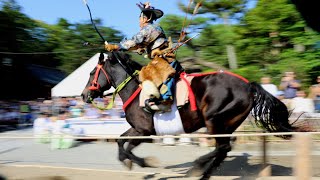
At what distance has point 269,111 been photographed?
5.33 meters

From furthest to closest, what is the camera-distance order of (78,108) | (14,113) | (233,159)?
(14,113), (78,108), (233,159)

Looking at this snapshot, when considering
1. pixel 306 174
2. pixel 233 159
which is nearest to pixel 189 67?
pixel 233 159

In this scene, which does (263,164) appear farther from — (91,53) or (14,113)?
(91,53)

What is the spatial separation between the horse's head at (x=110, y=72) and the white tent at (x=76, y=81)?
9.49 meters

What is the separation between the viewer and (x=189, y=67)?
53.3 feet

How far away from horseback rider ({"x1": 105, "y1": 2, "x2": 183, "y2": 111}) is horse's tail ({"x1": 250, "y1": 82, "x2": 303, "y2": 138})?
42.2 inches

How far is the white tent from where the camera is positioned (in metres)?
15.4

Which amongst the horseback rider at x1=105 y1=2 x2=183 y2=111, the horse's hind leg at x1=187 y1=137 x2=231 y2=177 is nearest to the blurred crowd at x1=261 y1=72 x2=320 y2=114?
the horse's hind leg at x1=187 y1=137 x2=231 y2=177

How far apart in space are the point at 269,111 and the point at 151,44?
5.81 feet

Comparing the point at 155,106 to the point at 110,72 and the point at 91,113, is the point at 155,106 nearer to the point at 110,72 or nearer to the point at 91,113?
the point at 110,72

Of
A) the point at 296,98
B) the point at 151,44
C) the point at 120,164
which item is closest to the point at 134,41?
the point at 151,44

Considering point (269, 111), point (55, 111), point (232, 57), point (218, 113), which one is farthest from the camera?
A: point (55, 111)

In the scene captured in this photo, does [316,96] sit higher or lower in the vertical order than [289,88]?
lower

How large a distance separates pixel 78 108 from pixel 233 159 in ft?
19.9
